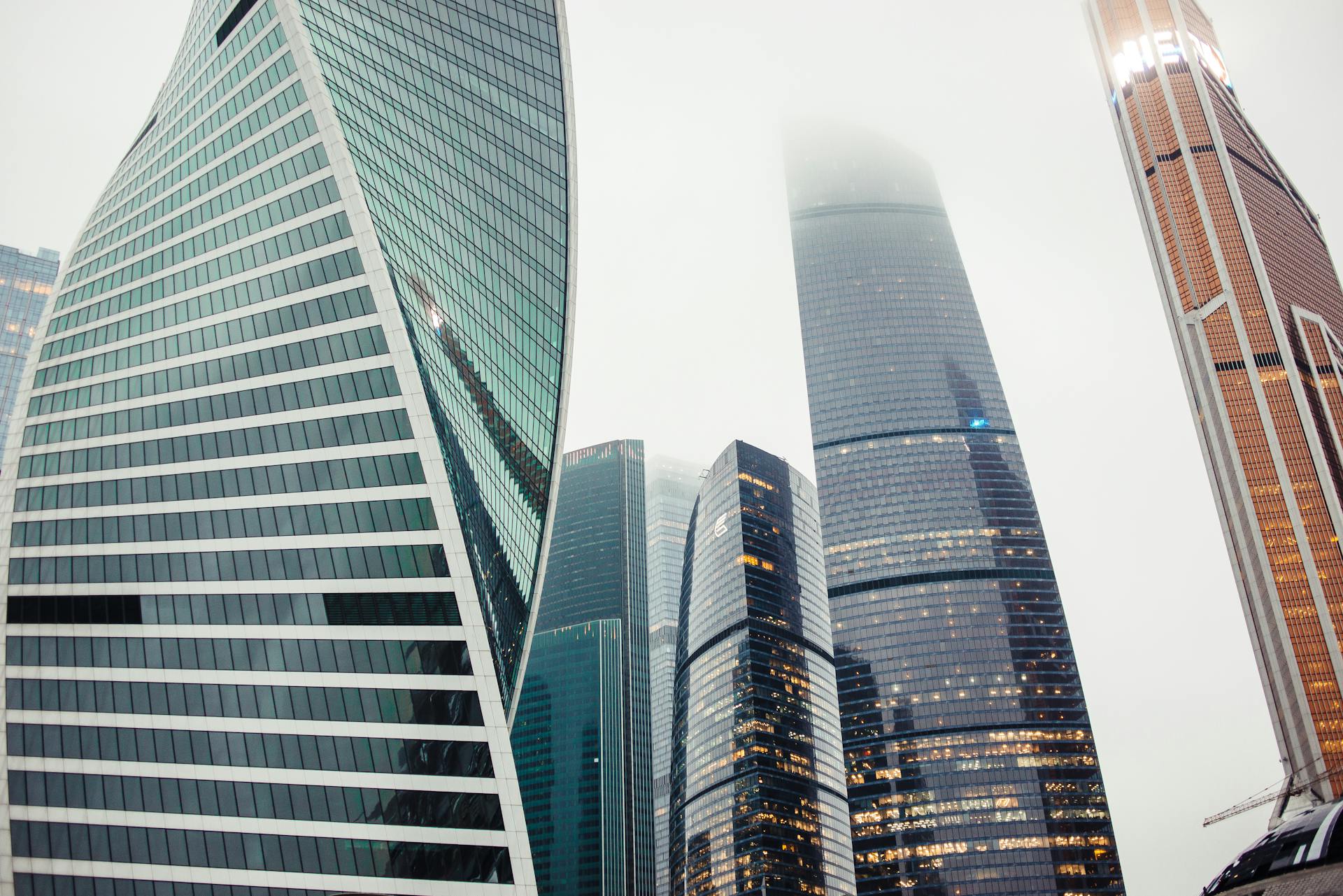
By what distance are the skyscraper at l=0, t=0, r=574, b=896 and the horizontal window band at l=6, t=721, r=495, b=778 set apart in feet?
0.57

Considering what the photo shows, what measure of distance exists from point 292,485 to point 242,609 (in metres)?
9.03

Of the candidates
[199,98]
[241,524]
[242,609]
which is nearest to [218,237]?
[199,98]

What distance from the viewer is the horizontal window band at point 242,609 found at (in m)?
Answer: 67.9

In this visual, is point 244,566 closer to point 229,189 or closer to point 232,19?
point 229,189

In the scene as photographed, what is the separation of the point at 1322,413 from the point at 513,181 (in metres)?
167

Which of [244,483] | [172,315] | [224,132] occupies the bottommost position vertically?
[244,483]

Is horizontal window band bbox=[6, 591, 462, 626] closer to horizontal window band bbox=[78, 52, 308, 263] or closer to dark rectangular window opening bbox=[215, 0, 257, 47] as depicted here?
horizontal window band bbox=[78, 52, 308, 263]

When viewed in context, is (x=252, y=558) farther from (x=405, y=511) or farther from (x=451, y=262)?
(x=451, y=262)

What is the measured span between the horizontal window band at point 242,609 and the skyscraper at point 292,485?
0.21 meters

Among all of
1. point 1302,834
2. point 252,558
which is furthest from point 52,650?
point 1302,834

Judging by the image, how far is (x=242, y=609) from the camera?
70312 millimetres

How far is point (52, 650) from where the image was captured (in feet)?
237

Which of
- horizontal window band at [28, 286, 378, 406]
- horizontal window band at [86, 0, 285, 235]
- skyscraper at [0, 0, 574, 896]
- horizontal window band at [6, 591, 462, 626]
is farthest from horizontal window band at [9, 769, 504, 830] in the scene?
horizontal window band at [86, 0, 285, 235]

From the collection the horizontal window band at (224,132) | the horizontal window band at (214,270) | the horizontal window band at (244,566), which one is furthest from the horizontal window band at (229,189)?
the horizontal window band at (244,566)
